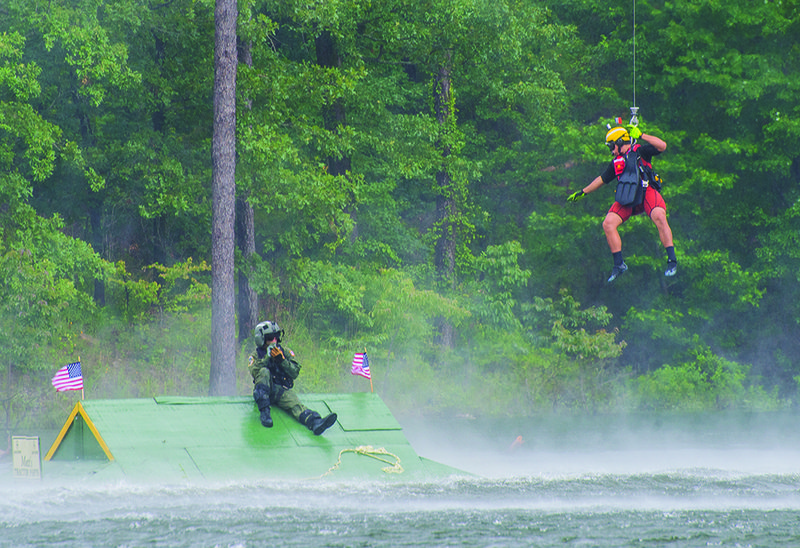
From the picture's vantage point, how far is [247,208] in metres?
25.2

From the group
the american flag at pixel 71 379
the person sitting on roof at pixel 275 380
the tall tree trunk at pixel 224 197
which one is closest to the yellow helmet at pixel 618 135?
the person sitting on roof at pixel 275 380

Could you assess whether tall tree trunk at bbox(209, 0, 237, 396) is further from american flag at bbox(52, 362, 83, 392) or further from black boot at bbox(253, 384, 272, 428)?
black boot at bbox(253, 384, 272, 428)

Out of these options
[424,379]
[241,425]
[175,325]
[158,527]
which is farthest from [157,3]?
[158,527]

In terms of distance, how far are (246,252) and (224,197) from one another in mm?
4704

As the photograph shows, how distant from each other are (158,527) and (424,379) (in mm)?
14481

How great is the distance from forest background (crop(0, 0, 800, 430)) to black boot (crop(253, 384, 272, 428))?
29.1 ft

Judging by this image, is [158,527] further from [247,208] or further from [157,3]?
[157,3]

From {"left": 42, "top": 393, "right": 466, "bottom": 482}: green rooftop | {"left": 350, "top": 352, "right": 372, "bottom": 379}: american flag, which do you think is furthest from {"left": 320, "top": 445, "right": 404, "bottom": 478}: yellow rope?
{"left": 350, "top": 352, "right": 372, "bottom": 379}: american flag

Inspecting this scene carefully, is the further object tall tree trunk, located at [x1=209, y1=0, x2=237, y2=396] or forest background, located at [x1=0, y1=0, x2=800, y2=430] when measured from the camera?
forest background, located at [x1=0, y1=0, x2=800, y2=430]

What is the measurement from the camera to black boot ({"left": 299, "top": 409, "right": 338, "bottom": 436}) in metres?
14.3

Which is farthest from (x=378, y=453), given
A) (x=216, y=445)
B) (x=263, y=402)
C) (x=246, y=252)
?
(x=246, y=252)

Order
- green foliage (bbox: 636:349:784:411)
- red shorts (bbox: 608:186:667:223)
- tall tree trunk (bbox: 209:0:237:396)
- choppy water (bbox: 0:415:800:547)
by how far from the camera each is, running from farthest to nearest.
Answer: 1. green foliage (bbox: 636:349:784:411)
2. tall tree trunk (bbox: 209:0:237:396)
3. red shorts (bbox: 608:186:667:223)
4. choppy water (bbox: 0:415:800:547)

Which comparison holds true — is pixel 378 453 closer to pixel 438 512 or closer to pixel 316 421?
pixel 316 421

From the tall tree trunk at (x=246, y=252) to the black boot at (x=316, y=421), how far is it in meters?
10.4
